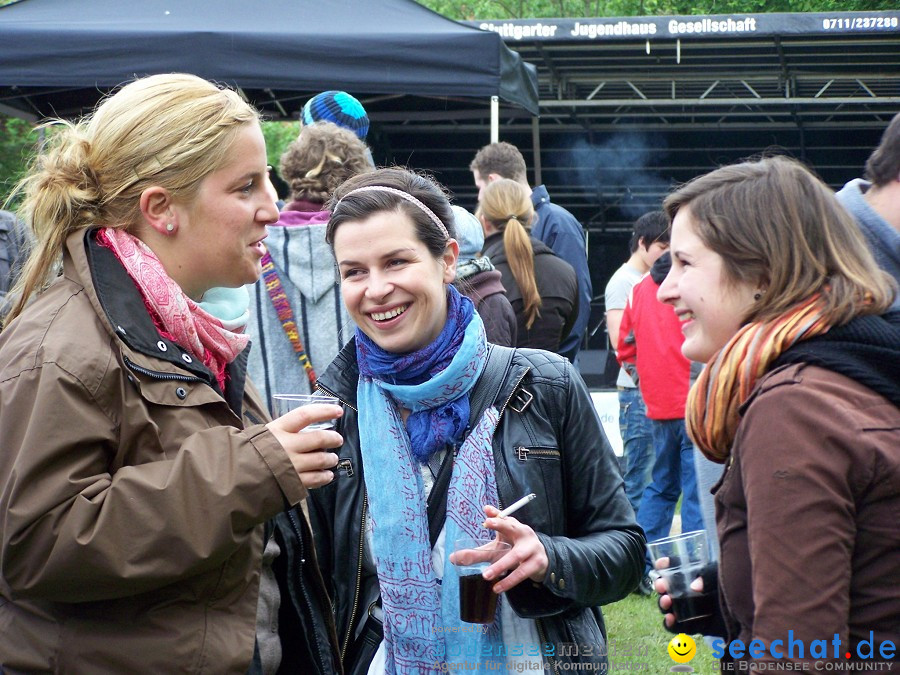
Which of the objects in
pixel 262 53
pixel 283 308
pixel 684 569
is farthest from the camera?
pixel 262 53

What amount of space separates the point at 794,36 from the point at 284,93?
662 centimetres

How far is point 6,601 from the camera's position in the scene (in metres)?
1.78

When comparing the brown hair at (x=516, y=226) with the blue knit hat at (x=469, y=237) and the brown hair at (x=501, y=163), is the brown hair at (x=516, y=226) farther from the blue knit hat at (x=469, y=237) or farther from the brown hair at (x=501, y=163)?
the blue knit hat at (x=469, y=237)

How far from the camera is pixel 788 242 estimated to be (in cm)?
180

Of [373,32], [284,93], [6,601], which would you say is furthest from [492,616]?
[284,93]

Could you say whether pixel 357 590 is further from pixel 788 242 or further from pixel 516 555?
pixel 788 242

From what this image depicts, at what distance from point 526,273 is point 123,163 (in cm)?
361

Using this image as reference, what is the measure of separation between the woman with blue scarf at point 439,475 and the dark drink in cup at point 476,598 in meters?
0.04

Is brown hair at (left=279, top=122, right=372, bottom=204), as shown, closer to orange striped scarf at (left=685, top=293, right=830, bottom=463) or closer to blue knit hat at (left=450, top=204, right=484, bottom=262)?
blue knit hat at (left=450, top=204, right=484, bottom=262)

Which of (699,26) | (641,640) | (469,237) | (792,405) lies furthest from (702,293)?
(699,26)

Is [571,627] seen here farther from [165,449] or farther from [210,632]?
[165,449]

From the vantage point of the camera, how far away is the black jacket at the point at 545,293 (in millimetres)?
5418

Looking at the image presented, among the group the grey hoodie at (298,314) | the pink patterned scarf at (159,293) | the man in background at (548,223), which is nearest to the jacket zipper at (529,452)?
the pink patterned scarf at (159,293)

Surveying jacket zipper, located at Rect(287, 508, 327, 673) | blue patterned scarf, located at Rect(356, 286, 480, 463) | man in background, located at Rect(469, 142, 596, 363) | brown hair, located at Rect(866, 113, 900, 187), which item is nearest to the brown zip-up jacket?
jacket zipper, located at Rect(287, 508, 327, 673)
